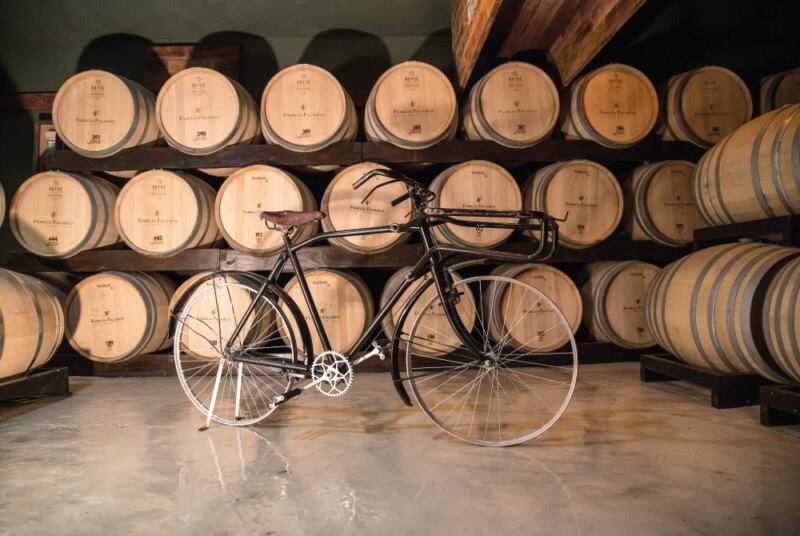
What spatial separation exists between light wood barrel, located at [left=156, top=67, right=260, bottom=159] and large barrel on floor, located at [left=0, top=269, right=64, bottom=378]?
137 cm

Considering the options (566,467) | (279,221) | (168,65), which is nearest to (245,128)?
(279,221)

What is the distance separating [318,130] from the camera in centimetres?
364

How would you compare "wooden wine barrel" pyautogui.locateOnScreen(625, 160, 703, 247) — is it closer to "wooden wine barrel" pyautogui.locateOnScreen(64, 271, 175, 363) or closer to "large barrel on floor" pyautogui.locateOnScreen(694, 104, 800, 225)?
"large barrel on floor" pyautogui.locateOnScreen(694, 104, 800, 225)

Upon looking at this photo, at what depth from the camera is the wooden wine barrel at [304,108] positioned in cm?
362

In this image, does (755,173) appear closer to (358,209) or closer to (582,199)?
(582,199)

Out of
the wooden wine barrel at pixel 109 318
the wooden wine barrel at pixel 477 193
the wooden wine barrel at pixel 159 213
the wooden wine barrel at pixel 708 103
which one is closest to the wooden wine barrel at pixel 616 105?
the wooden wine barrel at pixel 708 103

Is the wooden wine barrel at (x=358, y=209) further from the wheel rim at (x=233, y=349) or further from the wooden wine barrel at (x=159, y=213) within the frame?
the wooden wine barrel at (x=159, y=213)

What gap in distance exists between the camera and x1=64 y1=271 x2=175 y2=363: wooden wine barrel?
3564 millimetres

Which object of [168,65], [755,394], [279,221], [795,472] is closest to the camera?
[795,472]

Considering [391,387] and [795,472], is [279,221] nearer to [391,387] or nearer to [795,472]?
[391,387]

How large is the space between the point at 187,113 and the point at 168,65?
178cm

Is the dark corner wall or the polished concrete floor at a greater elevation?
the dark corner wall

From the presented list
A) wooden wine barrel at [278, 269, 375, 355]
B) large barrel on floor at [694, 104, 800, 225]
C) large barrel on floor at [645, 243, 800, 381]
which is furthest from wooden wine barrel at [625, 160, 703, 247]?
wooden wine barrel at [278, 269, 375, 355]

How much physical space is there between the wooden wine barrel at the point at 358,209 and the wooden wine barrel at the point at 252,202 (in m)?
0.23
